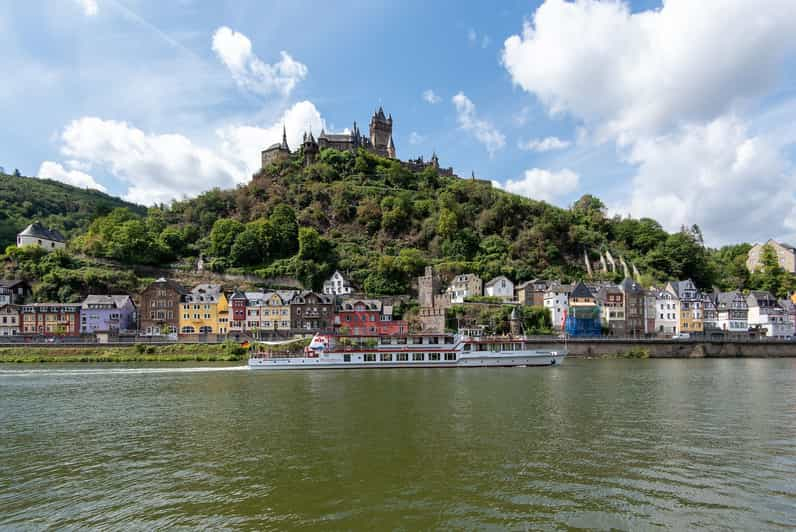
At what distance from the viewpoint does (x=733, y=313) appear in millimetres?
65875

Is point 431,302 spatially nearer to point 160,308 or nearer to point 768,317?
point 160,308

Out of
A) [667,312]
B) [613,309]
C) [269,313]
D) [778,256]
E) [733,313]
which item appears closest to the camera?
[269,313]

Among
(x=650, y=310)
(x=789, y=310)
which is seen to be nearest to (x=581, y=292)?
(x=650, y=310)

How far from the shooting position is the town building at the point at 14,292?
5862 centimetres

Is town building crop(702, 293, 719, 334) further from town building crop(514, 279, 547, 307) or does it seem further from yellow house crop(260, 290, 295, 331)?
yellow house crop(260, 290, 295, 331)

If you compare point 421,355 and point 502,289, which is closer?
point 421,355

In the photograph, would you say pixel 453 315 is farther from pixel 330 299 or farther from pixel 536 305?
pixel 330 299

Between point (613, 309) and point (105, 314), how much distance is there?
63034 mm

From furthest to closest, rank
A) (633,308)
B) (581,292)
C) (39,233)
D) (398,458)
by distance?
(39,233), (633,308), (581,292), (398,458)

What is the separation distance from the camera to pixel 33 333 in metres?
54.8

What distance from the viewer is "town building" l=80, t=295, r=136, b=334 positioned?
56.7 meters

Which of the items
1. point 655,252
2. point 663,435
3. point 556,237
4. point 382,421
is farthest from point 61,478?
point 655,252

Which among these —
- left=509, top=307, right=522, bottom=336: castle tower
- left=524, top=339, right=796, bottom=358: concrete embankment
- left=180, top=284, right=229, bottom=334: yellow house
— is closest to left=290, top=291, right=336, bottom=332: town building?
left=180, top=284, right=229, bottom=334: yellow house

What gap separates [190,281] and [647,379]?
5760cm
